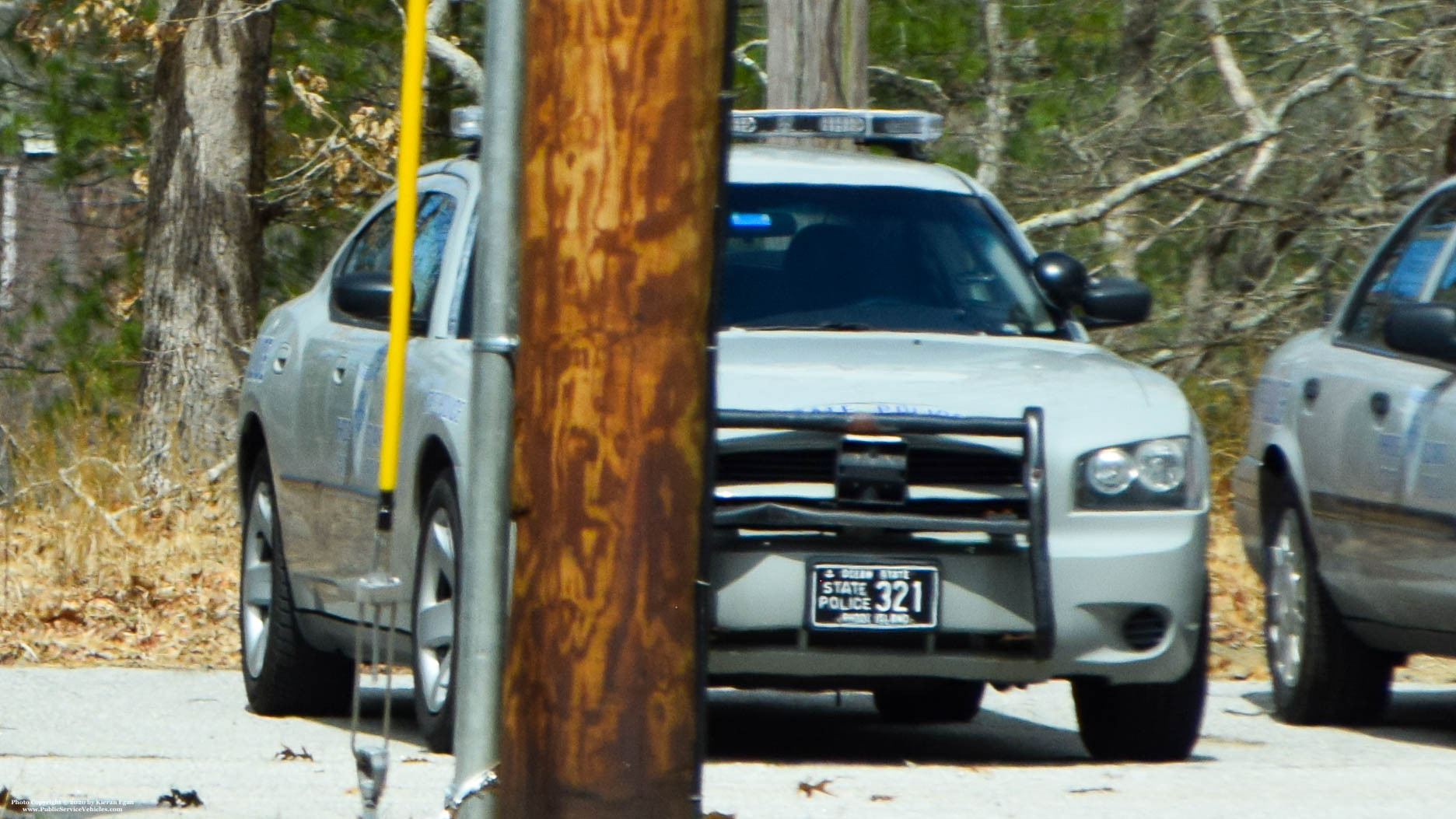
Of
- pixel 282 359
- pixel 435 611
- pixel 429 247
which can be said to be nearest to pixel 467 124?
pixel 429 247

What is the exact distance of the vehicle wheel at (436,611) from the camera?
6.46 meters

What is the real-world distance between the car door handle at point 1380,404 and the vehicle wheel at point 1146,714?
48.3 inches

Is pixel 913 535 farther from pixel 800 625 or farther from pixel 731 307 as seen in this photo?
pixel 731 307

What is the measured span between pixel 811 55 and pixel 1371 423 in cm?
432

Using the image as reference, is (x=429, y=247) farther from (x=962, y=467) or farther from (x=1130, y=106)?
(x=1130, y=106)

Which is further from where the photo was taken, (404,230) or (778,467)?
(778,467)

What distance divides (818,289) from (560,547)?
3176 millimetres

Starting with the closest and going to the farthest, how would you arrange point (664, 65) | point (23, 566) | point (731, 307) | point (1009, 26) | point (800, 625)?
point (664, 65) < point (800, 625) < point (731, 307) < point (23, 566) < point (1009, 26)

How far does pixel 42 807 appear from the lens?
544 centimetres

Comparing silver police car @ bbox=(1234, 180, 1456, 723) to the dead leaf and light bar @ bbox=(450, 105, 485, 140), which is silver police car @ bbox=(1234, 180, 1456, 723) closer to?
the dead leaf

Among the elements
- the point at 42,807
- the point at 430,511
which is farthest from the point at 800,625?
the point at 42,807

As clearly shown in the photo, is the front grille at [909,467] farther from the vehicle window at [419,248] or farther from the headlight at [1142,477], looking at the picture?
the vehicle window at [419,248]

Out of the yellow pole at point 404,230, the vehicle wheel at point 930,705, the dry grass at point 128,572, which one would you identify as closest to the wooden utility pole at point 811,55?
the dry grass at point 128,572

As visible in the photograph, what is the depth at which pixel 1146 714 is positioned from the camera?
6.75 meters
